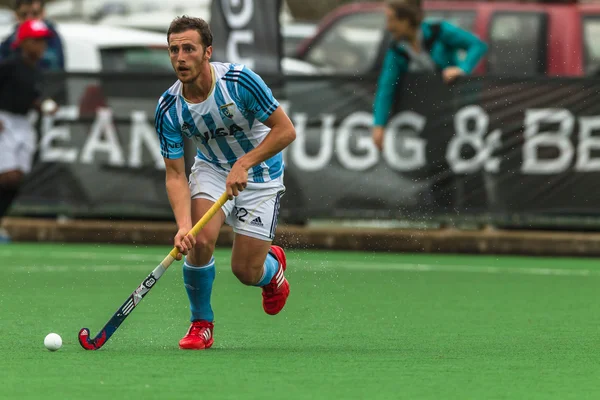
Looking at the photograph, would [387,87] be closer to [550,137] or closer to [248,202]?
[550,137]

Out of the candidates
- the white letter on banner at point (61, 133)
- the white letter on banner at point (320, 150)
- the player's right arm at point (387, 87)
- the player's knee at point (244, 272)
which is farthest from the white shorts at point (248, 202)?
the white letter on banner at point (61, 133)

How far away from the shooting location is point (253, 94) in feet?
22.1

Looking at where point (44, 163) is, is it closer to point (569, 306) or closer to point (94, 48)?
point (94, 48)

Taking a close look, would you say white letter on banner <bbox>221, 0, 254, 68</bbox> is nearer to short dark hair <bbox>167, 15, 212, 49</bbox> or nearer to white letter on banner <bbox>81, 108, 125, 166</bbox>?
white letter on banner <bbox>81, 108, 125, 166</bbox>

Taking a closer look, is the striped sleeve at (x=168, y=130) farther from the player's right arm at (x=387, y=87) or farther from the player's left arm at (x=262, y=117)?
the player's right arm at (x=387, y=87)

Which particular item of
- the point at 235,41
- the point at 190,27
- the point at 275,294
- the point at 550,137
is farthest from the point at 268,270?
the point at 235,41

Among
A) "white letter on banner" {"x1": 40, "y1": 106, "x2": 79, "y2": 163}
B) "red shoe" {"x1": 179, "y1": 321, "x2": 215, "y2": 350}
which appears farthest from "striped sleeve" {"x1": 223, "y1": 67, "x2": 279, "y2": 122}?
"white letter on banner" {"x1": 40, "y1": 106, "x2": 79, "y2": 163}

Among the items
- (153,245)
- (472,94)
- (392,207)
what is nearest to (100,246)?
(153,245)

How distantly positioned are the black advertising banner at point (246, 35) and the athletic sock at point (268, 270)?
5043 mm

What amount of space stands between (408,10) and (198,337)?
5.27 metres

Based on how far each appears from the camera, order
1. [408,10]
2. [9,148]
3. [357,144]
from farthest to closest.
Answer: [9,148]
[357,144]
[408,10]

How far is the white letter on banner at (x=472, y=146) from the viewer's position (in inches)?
464

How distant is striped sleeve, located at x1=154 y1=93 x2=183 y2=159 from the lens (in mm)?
6777

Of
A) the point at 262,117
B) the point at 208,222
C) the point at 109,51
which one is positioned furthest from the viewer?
the point at 109,51
